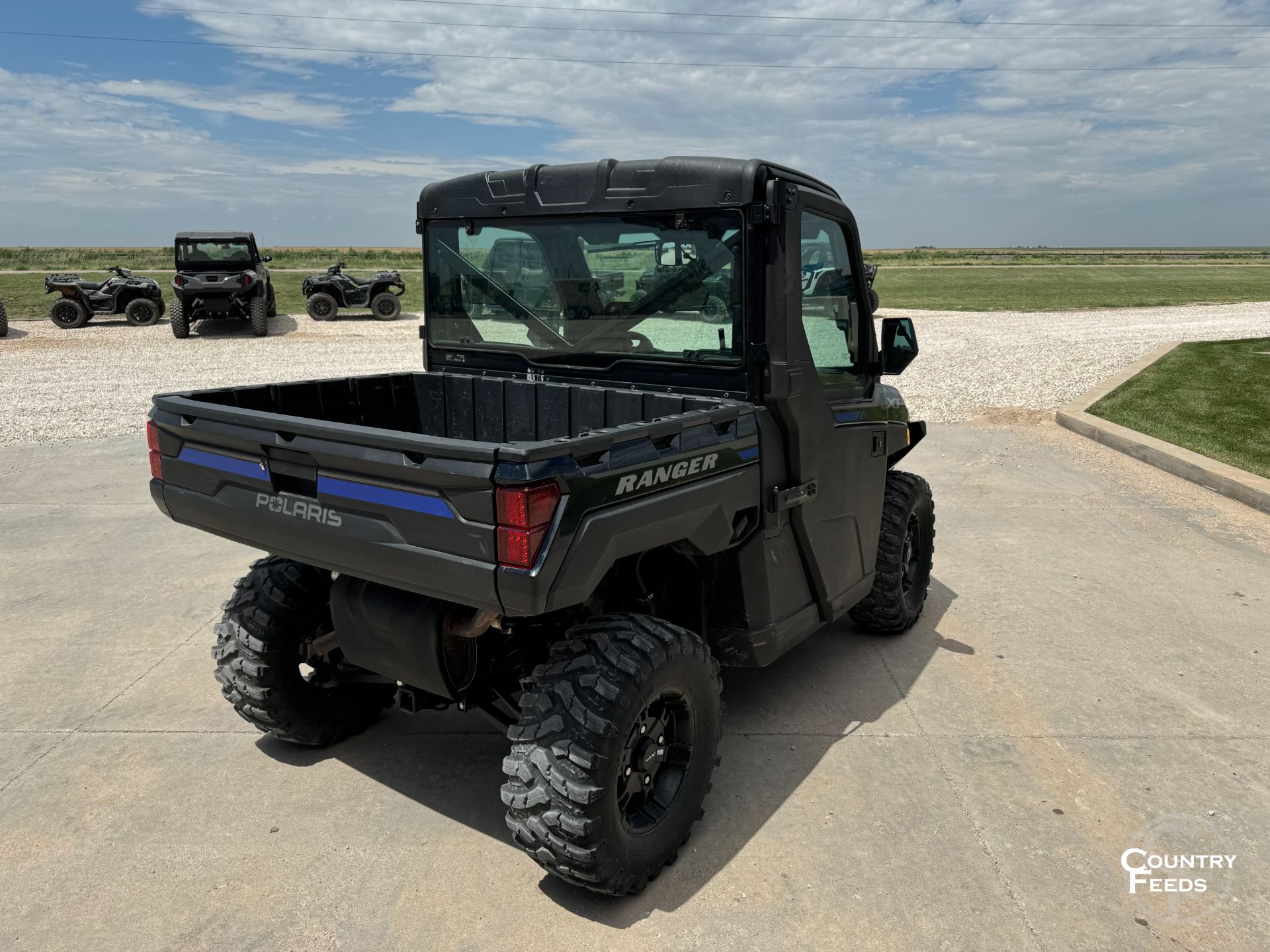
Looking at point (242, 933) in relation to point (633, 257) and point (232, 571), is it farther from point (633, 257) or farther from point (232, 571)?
point (232, 571)

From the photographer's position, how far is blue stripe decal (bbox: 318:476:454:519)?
261cm

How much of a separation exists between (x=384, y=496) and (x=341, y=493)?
170 millimetres

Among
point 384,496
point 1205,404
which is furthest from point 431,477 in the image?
point 1205,404

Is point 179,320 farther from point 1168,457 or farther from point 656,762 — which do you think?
point 656,762

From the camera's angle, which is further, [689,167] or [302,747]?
[302,747]

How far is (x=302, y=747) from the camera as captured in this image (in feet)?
12.7

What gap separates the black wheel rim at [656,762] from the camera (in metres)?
3.03

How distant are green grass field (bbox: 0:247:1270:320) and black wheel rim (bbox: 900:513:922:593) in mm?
22916

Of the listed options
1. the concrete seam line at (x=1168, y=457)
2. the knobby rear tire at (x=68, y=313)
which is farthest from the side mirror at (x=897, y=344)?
the knobby rear tire at (x=68, y=313)

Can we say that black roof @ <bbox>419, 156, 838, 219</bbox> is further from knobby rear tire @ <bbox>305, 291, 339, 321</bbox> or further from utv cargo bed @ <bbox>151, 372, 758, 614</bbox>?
knobby rear tire @ <bbox>305, 291, 339, 321</bbox>

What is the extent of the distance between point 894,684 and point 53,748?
11.7 feet

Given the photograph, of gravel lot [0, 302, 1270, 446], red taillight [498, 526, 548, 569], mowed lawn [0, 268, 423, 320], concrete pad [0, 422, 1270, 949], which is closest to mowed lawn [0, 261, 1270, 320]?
mowed lawn [0, 268, 423, 320]

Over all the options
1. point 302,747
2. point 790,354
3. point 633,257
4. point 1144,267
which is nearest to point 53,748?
point 302,747

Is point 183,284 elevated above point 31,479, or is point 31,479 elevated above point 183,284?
point 183,284
